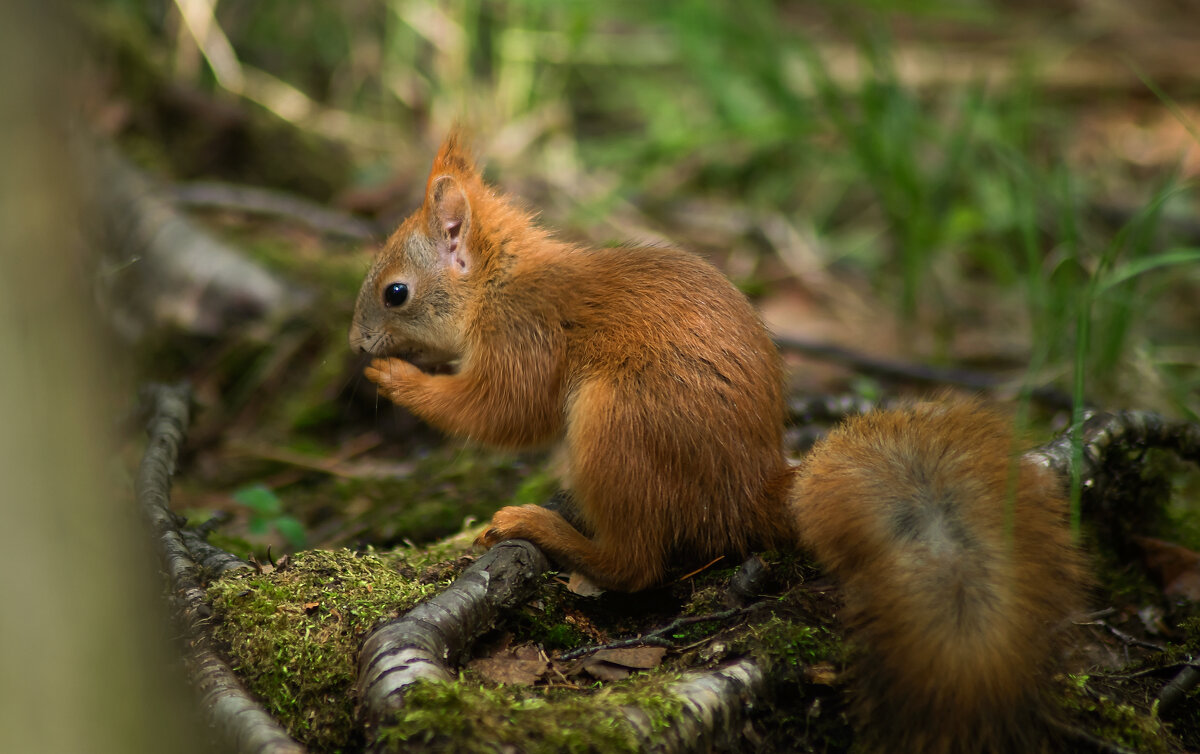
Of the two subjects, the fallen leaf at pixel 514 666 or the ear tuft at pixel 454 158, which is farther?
the ear tuft at pixel 454 158

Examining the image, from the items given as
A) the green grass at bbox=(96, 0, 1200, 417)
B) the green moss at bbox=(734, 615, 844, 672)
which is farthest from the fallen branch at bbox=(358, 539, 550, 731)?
the green grass at bbox=(96, 0, 1200, 417)

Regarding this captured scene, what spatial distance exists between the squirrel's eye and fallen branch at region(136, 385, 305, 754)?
702 mm

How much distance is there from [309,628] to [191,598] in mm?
281

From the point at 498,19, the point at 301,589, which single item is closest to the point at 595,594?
the point at 301,589

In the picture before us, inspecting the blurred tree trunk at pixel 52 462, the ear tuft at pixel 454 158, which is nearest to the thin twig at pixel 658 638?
the blurred tree trunk at pixel 52 462

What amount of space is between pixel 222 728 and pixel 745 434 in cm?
129

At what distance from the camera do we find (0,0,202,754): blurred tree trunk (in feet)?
3.22

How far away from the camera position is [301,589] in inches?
78.4

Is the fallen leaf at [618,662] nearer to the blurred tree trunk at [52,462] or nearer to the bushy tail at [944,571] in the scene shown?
the bushy tail at [944,571]

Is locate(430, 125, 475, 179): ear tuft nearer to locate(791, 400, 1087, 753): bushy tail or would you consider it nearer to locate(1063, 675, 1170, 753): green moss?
locate(791, 400, 1087, 753): bushy tail

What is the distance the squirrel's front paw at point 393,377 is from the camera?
2.71 meters

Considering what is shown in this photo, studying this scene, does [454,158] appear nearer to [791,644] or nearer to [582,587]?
[582,587]

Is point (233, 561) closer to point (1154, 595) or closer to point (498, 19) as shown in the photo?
point (1154, 595)

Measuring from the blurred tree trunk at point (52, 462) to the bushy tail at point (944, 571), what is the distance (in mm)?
1223
